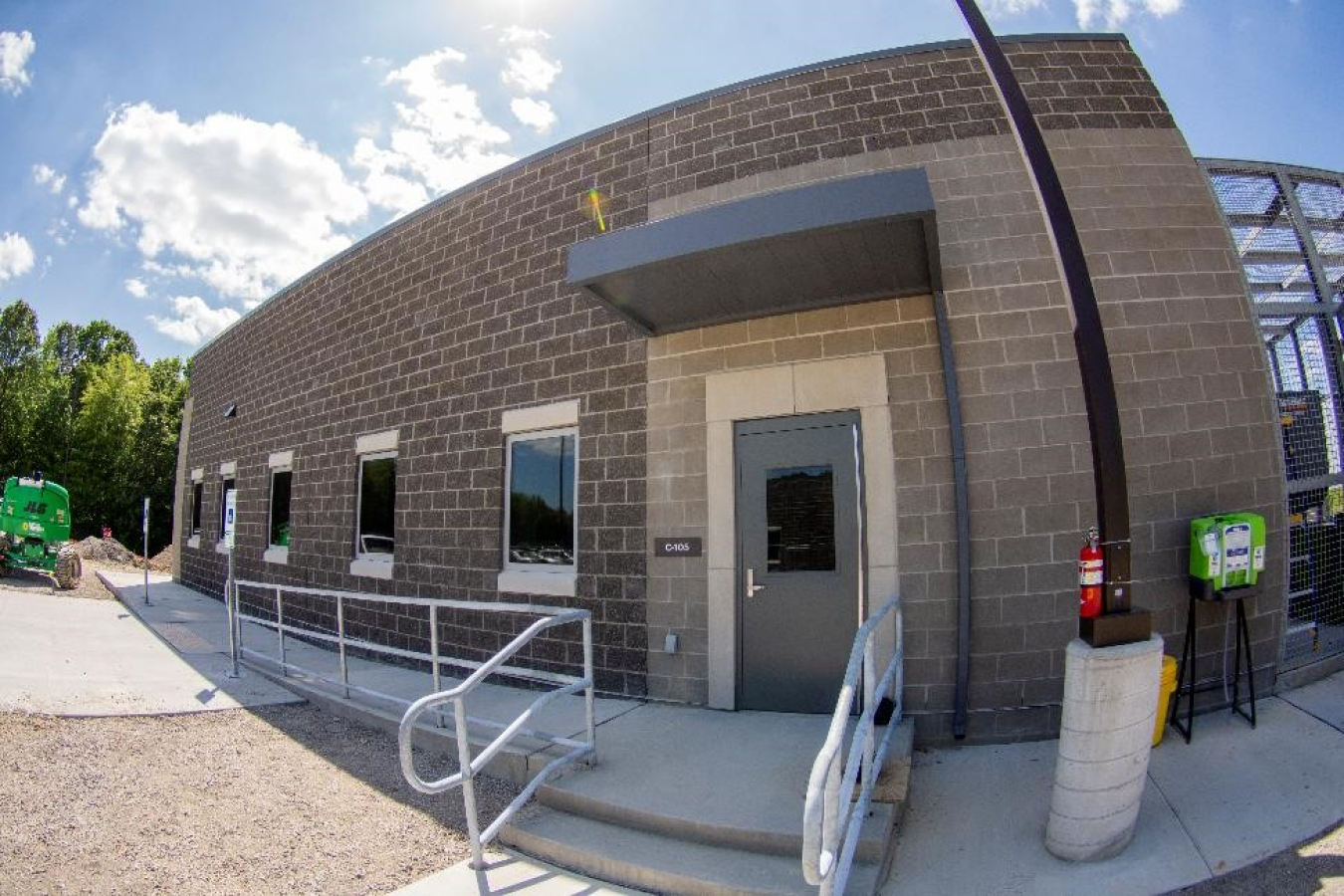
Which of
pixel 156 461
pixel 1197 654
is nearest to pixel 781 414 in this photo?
pixel 1197 654

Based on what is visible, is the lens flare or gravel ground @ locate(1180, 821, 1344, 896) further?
the lens flare

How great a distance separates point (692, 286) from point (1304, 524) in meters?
5.45

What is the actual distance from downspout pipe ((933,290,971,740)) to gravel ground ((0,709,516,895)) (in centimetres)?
322

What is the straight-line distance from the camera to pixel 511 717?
16.7 feet

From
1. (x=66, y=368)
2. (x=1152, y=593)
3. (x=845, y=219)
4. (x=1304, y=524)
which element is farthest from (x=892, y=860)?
(x=66, y=368)

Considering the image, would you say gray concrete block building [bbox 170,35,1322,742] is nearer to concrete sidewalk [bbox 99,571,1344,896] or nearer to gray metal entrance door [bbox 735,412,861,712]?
gray metal entrance door [bbox 735,412,861,712]

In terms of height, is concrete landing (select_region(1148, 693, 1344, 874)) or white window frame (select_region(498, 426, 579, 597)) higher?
white window frame (select_region(498, 426, 579, 597))

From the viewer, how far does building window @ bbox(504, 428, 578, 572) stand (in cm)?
638

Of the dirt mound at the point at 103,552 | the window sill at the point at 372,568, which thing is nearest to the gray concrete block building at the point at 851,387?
the window sill at the point at 372,568

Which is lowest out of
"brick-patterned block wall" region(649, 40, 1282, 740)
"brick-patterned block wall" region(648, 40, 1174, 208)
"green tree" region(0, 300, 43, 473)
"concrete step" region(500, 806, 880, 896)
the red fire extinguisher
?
"concrete step" region(500, 806, 880, 896)

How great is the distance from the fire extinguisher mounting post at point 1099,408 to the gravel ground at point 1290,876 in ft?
3.62

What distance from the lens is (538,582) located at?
20.7 feet

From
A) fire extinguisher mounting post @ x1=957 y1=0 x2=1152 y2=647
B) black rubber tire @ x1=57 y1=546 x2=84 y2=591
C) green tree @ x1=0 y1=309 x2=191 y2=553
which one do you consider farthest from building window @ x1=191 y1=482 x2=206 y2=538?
green tree @ x1=0 y1=309 x2=191 y2=553

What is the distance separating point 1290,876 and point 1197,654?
2.01 metres
